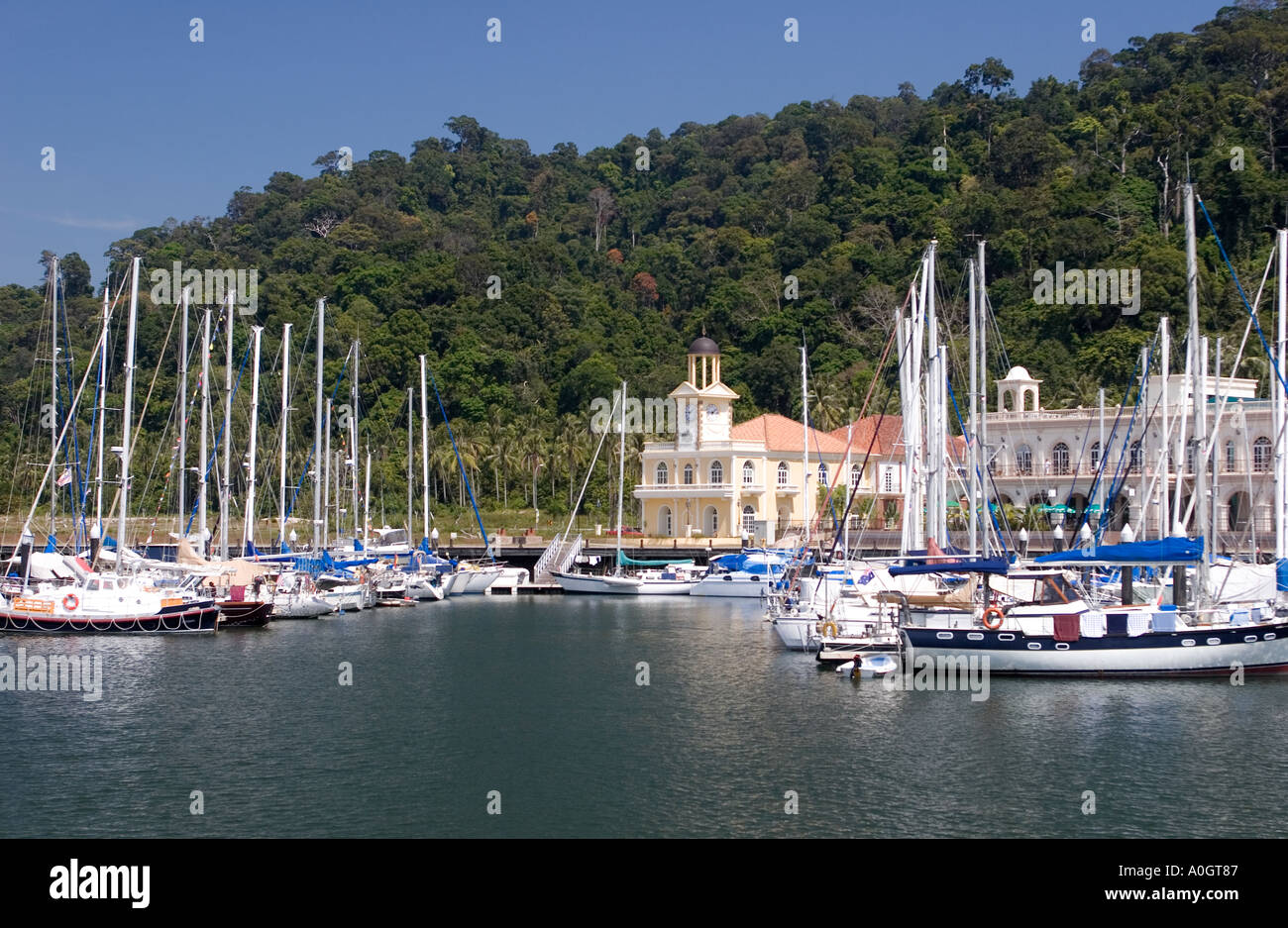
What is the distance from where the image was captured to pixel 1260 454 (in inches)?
2926

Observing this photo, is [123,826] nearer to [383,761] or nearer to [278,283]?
[383,761]

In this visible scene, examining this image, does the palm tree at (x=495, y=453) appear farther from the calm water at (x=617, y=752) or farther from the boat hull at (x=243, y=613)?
the calm water at (x=617, y=752)

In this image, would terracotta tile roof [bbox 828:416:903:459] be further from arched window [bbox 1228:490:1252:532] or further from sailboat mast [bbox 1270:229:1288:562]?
sailboat mast [bbox 1270:229:1288:562]

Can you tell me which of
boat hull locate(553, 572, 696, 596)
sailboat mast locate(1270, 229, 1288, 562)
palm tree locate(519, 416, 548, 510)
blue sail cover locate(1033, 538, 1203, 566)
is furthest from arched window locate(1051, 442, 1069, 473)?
blue sail cover locate(1033, 538, 1203, 566)

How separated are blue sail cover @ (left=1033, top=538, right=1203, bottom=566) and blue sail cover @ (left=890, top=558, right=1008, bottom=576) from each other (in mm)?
1810

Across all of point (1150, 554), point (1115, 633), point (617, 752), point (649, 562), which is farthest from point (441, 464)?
point (617, 752)

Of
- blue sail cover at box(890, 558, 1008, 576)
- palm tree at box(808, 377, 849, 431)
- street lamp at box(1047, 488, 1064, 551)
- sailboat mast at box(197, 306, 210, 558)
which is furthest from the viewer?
palm tree at box(808, 377, 849, 431)

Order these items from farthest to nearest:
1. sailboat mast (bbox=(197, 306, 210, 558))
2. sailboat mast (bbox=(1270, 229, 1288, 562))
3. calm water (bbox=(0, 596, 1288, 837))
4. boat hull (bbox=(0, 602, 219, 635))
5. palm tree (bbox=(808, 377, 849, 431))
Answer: palm tree (bbox=(808, 377, 849, 431)) → sailboat mast (bbox=(197, 306, 210, 558)) → boat hull (bbox=(0, 602, 219, 635)) → sailboat mast (bbox=(1270, 229, 1288, 562)) → calm water (bbox=(0, 596, 1288, 837))

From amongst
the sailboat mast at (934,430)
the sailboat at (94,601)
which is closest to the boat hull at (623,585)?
the sailboat mast at (934,430)

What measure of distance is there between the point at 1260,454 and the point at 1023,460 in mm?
15157

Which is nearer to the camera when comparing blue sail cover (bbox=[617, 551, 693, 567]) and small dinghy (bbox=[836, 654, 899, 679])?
small dinghy (bbox=[836, 654, 899, 679])

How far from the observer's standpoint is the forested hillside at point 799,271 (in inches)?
4087

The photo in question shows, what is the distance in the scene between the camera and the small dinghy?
40.4 m
